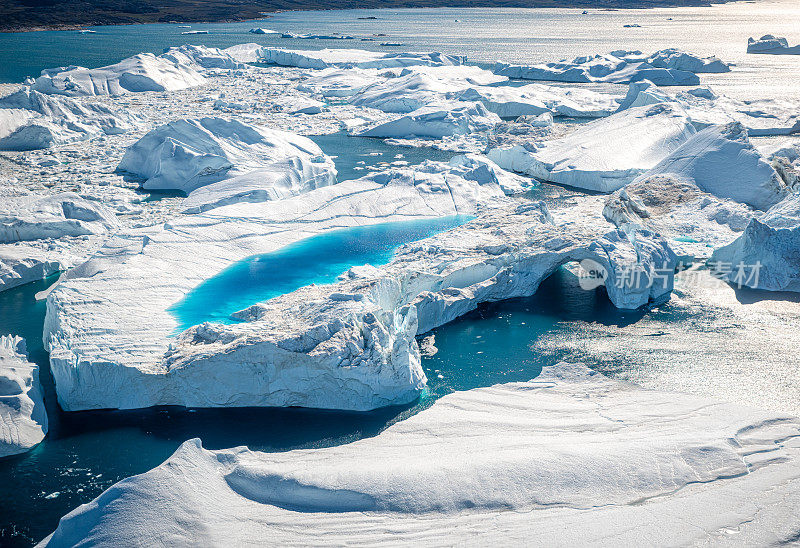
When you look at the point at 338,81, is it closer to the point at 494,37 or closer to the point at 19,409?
the point at 494,37

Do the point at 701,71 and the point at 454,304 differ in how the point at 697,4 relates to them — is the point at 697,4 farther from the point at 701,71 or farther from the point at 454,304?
the point at 454,304

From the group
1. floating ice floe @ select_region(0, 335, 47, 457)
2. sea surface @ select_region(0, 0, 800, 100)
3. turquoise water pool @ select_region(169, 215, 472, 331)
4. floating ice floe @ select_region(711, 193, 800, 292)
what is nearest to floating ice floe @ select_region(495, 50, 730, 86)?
sea surface @ select_region(0, 0, 800, 100)

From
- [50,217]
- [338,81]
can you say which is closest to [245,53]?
[338,81]

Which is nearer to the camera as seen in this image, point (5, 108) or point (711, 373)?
point (711, 373)

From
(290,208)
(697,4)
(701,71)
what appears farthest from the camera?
(697,4)

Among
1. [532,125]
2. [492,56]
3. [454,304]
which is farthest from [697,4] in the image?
[454,304]
